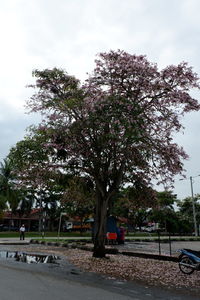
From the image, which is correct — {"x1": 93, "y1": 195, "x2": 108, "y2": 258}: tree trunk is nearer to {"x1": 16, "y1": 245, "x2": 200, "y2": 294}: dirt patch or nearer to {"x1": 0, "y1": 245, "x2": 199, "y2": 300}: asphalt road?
{"x1": 16, "y1": 245, "x2": 200, "y2": 294}: dirt patch

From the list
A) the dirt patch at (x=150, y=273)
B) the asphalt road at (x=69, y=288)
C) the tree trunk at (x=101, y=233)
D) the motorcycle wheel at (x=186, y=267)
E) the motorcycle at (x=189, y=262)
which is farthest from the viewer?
the tree trunk at (x=101, y=233)

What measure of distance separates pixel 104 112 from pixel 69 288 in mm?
6718

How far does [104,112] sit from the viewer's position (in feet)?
40.9

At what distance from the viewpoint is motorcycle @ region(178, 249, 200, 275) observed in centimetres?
1174

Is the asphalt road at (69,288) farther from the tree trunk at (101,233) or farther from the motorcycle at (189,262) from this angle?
the tree trunk at (101,233)

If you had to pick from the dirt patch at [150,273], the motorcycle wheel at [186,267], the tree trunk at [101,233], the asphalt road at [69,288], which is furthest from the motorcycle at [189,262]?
the tree trunk at [101,233]

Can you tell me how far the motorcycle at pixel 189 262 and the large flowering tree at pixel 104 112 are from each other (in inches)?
167

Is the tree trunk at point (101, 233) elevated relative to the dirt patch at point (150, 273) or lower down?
elevated

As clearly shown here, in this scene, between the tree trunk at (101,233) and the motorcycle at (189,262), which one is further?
the tree trunk at (101,233)

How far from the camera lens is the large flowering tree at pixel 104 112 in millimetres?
13500

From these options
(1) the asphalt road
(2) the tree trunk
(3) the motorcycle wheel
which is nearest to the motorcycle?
(3) the motorcycle wheel

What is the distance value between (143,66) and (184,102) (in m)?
2.45

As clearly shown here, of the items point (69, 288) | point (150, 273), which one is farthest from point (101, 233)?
point (69, 288)

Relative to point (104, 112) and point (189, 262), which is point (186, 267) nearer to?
point (189, 262)
